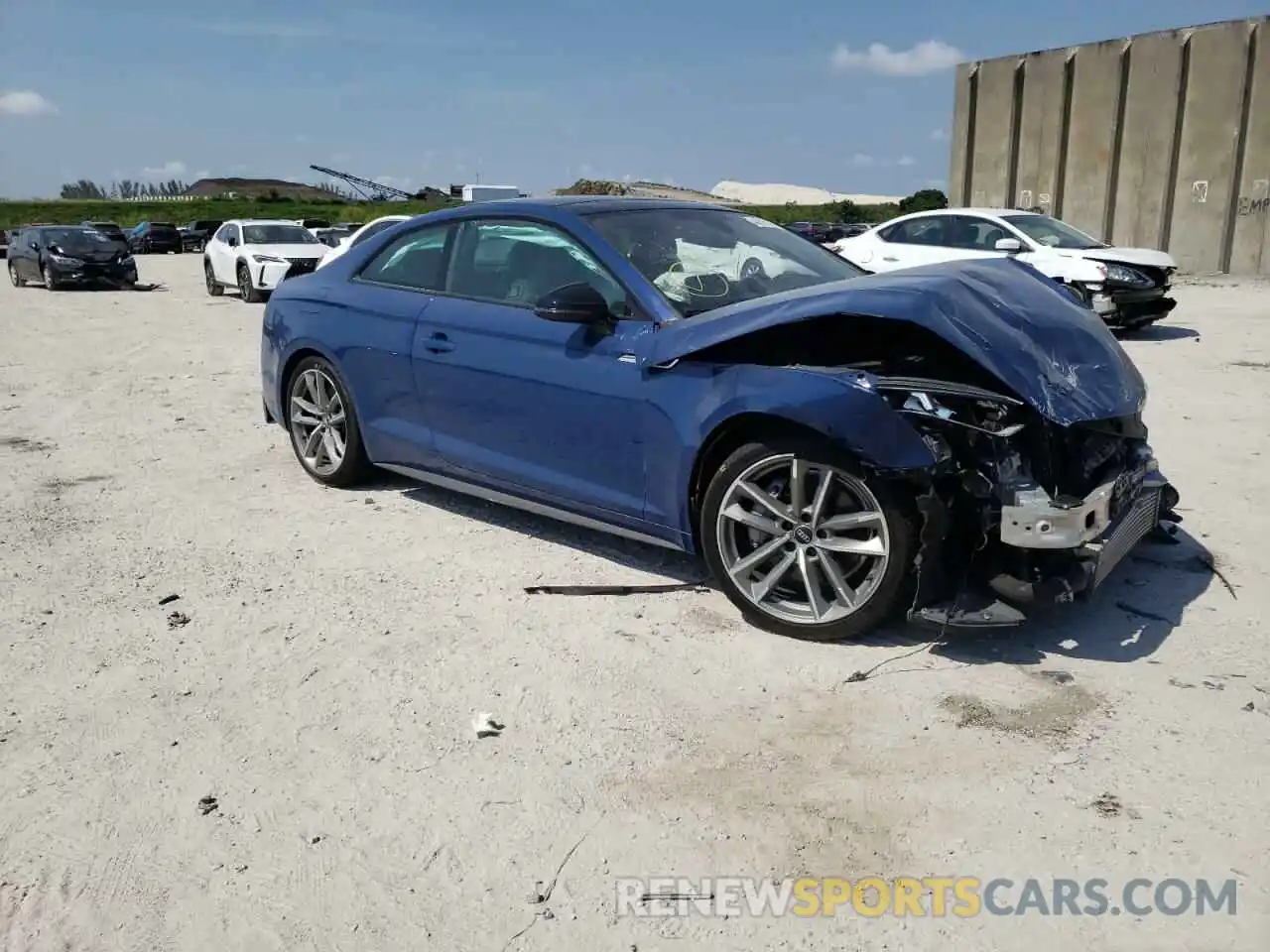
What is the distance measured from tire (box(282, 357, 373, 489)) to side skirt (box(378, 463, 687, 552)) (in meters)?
0.29

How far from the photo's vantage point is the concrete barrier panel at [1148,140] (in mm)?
22094

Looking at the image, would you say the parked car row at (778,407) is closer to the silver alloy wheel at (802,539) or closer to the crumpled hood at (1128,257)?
the silver alloy wheel at (802,539)

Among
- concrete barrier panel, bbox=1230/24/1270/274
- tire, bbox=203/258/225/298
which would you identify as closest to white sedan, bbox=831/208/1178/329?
concrete barrier panel, bbox=1230/24/1270/274

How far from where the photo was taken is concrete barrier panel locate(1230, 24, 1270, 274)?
20656 mm

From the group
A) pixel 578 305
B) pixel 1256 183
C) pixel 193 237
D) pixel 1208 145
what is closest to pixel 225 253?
pixel 578 305

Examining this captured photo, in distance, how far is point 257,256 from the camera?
778 inches

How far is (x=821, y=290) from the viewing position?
13.0ft

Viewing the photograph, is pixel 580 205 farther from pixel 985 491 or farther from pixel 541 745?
pixel 541 745

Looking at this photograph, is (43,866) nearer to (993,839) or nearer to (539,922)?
(539,922)

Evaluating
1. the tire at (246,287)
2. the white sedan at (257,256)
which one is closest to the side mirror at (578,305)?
the white sedan at (257,256)

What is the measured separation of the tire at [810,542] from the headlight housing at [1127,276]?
972 centimetres

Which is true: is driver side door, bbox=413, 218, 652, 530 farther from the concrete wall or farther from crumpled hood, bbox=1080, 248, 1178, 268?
the concrete wall

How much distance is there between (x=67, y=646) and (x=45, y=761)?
90cm

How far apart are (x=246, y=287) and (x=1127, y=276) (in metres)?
15.1
